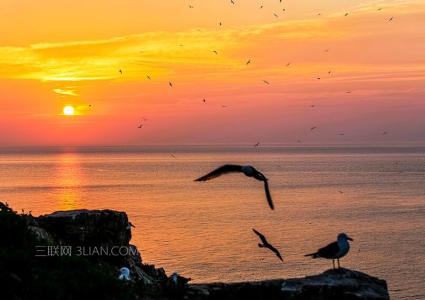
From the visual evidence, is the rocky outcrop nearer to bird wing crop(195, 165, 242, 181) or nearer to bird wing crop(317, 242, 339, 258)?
bird wing crop(317, 242, 339, 258)

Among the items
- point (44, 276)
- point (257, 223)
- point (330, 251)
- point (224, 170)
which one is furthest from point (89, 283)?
point (257, 223)

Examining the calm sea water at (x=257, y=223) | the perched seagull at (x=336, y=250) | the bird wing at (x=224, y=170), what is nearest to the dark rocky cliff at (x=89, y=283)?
the perched seagull at (x=336, y=250)

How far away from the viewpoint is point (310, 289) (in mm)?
12586

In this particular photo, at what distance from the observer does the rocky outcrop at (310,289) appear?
1242cm

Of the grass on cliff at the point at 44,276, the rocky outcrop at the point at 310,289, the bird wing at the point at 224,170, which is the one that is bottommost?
the rocky outcrop at the point at 310,289

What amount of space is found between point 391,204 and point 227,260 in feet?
221

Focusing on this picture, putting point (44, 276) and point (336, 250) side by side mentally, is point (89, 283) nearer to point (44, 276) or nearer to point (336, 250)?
point (44, 276)

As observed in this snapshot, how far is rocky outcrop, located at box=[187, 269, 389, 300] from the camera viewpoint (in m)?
12.4

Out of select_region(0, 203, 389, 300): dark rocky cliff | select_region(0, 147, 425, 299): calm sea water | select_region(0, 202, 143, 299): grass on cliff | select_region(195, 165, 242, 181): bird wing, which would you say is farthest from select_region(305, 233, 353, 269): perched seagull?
select_region(0, 147, 425, 299): calm sea water

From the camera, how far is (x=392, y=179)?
194 meters

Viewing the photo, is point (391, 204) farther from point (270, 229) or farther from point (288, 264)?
point (288, 264)

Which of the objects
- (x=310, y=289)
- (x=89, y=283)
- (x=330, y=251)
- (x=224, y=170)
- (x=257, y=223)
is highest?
(x=257, y=223)

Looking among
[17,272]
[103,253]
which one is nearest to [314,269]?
[103,253]

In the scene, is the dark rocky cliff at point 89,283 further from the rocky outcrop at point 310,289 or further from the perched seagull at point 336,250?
the perched seagull at point 336,250
